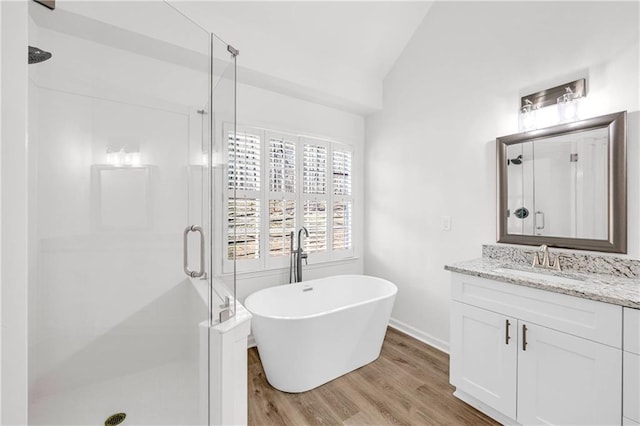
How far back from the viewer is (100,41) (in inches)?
65.3

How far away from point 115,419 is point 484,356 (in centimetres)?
212

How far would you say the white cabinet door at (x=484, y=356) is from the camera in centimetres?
158

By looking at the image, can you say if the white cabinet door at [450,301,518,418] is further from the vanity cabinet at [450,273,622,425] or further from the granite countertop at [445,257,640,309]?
the granite countertop at [445,257,640,309]

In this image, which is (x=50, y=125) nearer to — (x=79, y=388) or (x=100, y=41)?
(x=100, y=41)

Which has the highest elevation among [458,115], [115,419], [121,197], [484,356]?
[458,115]

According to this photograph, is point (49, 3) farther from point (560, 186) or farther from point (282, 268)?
point (560, 186)

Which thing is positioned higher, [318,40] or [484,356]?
[318,40]

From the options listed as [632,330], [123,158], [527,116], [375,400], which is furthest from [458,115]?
[123,158]

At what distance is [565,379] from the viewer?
54.4 inches

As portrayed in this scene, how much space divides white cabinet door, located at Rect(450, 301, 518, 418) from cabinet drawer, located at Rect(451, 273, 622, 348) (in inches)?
2.9

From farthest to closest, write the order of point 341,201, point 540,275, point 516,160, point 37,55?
point 341,201, point 516,160, point 540,275, point 37,55

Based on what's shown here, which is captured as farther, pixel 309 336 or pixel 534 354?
pixel 309 336

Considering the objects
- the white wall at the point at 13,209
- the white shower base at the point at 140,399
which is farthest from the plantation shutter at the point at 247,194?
the white wall at the point at 13,209

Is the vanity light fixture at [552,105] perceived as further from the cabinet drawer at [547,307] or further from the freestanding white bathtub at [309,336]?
the freestanding white bathtub at [309,336]
